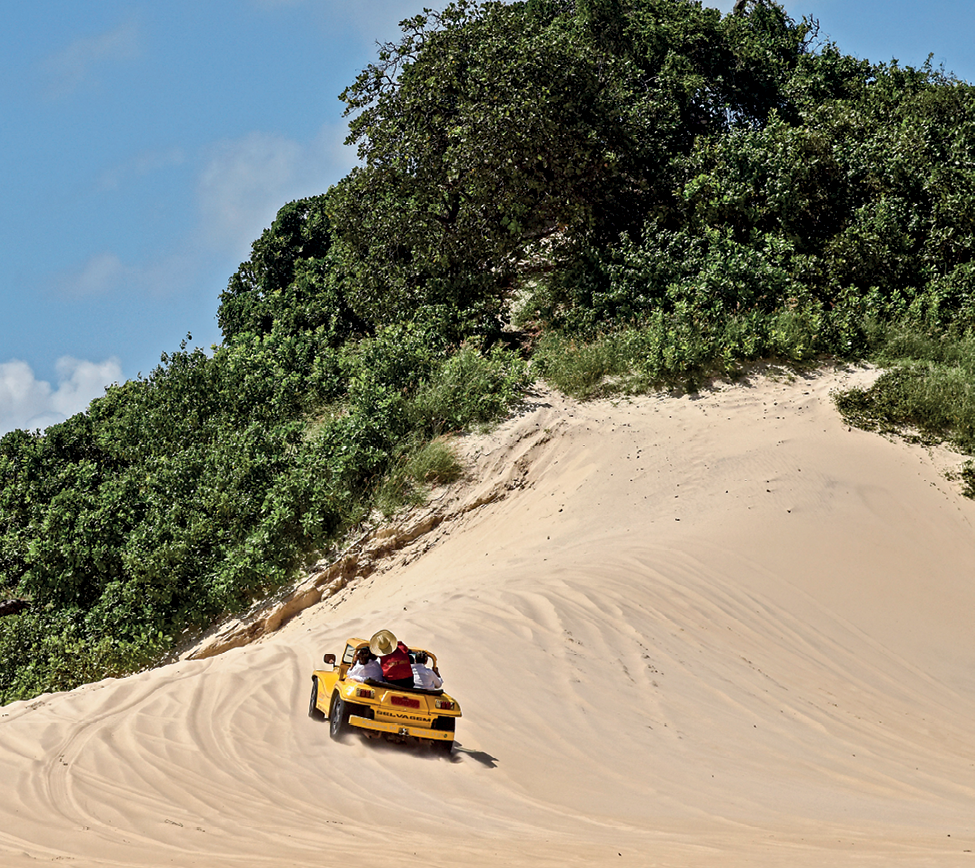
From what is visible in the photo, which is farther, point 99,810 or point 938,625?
point 938,625

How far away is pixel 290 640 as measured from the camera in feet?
34.6

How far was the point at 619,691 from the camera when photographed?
27.9ft

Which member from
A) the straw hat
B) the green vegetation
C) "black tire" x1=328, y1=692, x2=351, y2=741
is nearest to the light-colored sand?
"black tire" x1=328, y1=692, x2=351, y2=741

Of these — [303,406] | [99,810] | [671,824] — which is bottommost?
[99,810]

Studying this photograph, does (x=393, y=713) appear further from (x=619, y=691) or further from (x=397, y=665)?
(x=619, y=691)

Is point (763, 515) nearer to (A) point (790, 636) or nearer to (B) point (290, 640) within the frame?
(A) point (790, 636)

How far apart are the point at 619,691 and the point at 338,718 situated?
2759 millimetres

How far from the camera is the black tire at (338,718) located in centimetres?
688

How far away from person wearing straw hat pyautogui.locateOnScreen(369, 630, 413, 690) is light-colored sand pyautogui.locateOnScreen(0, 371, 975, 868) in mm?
513

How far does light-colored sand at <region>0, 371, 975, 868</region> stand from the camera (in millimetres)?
5223

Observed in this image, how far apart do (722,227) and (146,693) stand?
50.6ft

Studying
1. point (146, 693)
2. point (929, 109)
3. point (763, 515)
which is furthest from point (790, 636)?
point (929, 109)

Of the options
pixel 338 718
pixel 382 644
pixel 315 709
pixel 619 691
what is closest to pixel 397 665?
pixel 382 644

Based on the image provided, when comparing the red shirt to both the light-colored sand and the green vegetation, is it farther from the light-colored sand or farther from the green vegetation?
the green vegetation
